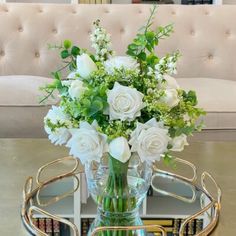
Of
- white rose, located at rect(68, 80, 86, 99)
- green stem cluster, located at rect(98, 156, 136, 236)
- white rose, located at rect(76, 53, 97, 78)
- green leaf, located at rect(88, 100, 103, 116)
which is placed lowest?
green stem cluster, located at rect(98, 156, 136, 236)

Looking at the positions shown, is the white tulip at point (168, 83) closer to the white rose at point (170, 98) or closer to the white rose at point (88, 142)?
the white rose at point (170, 98)

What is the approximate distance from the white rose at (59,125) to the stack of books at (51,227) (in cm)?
24

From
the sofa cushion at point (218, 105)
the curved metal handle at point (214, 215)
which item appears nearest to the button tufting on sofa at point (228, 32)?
the sofa cushion at point (218, 105)

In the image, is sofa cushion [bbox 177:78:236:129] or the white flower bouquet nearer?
the white flower bouquet

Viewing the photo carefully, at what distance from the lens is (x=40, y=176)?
1.19 metres

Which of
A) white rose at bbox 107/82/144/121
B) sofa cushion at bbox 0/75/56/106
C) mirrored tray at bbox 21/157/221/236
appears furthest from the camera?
sofa cushion at bbox 0/75/56/106

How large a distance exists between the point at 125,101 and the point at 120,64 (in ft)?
0.27

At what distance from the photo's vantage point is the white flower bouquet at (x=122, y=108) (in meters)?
0.77

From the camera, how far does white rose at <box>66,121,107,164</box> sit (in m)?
0.77

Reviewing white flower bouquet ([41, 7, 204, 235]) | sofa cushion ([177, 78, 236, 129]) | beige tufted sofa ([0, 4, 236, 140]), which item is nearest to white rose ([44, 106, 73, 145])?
white flower bouquet ([41, 7, 204, 235])

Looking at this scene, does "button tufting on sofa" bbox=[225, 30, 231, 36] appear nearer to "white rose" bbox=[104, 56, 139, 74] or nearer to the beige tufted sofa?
the beige tufted sofa

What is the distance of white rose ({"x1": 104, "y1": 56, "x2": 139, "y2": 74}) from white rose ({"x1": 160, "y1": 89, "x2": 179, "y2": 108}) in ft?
0.25

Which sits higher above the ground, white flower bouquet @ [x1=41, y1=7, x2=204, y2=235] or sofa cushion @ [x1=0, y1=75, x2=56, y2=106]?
white flower bouquet @ [x1=41, y1=7, x2=204, y2=235]

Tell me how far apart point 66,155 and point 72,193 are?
0.26 m
